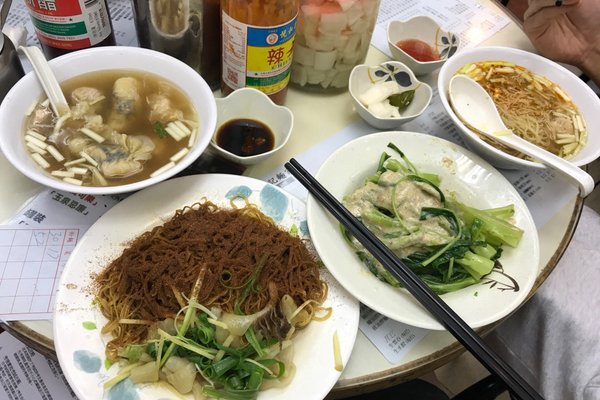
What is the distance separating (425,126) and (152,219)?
0.83 metres

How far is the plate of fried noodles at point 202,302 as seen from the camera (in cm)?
83

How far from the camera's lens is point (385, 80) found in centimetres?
136

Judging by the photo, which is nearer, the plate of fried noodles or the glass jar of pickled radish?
the plate of fried noodles

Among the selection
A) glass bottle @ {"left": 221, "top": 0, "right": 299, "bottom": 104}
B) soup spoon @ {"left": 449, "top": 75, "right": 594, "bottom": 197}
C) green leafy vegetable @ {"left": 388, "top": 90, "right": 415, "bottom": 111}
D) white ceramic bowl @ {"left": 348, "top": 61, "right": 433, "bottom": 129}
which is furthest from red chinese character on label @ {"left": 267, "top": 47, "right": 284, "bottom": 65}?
soup spoon @ {"left": 449, "top": 75, "right": 594, "bottom": 197}

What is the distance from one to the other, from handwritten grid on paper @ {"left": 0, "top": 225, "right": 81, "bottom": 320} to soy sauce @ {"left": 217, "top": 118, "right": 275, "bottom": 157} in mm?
415

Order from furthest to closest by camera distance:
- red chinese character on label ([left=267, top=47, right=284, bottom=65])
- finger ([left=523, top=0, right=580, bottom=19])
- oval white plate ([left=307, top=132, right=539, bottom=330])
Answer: finger ([left=523, top=0, right=580, bottom=19]), red chinese character on label ([left=267, top=47, right=284, bottom=65]), oval white plate ([left=307, top=132, right=539, bottom=330])

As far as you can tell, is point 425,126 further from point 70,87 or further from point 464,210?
point 70,87

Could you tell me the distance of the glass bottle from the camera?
41.8 inches

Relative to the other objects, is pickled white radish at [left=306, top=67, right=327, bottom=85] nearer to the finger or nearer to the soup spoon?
the soup spoon

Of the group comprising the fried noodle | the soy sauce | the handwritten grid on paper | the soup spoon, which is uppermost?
the soup spoon

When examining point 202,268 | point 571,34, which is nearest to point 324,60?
point 202,268

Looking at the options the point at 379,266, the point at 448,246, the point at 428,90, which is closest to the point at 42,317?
the point at 379,266

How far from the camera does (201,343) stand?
2.91 feet

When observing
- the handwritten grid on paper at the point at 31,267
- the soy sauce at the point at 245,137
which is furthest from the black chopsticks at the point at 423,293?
the handwritten grid on paper at the point at 31,267
